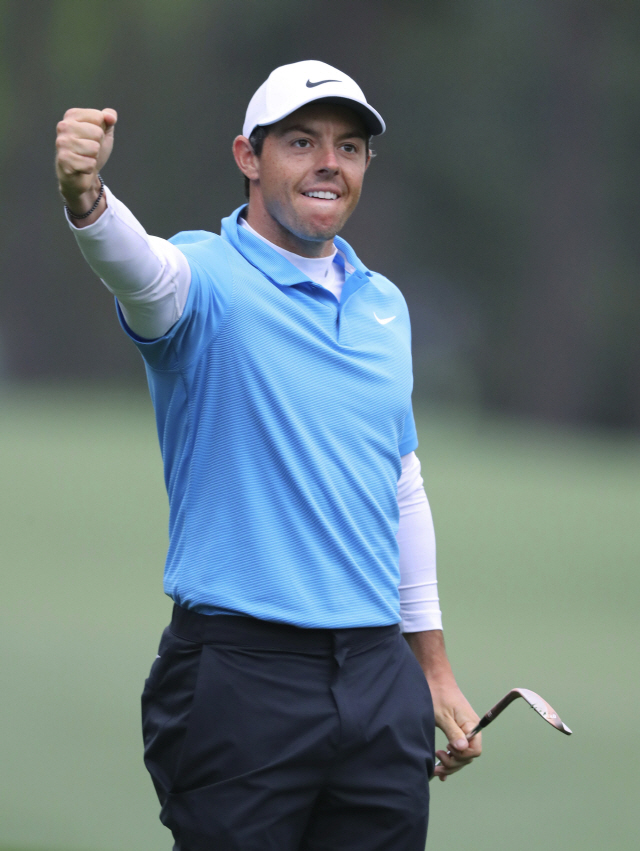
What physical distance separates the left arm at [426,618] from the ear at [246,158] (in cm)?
62

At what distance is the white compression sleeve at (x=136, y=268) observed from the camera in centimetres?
185

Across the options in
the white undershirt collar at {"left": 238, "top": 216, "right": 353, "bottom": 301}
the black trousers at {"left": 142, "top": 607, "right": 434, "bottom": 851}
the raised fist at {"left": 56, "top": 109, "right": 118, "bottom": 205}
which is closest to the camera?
the raised fist at {"left": 56, "top": 109, "right": 118, "bottom": 205}

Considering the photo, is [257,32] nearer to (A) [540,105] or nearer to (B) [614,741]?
(A) [540,105]

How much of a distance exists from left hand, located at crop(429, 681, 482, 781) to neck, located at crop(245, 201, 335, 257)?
847 mm

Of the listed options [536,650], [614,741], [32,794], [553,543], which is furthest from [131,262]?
[553,543]

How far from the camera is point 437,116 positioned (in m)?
20.2

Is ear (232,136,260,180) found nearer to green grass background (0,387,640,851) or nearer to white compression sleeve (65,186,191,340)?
white compression sleeve (65,186,191,340)

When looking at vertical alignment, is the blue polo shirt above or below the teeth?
below

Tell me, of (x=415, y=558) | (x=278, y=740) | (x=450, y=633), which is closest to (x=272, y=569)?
(x=278, y=740)

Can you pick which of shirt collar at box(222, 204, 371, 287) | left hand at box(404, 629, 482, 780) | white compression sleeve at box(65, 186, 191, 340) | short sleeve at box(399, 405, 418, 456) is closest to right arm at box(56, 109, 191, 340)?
white compression sleeve at box(65, 186, 191, 340)

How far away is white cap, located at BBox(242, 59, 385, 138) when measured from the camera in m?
2.27

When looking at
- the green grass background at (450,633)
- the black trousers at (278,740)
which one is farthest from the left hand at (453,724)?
the green grass background at (450,633)

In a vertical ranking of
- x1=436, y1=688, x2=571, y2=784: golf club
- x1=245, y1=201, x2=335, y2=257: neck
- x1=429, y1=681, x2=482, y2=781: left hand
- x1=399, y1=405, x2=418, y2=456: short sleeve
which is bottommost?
x1=429, y1=681, x2=482, y2=781: left hand

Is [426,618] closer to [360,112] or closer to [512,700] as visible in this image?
[512,700]
